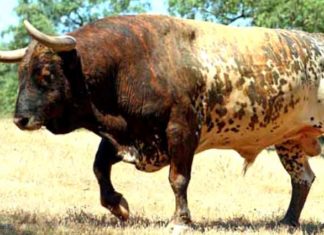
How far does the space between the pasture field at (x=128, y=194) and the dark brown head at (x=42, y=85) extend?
1.14m

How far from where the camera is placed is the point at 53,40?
334 inches

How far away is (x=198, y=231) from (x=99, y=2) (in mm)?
52209

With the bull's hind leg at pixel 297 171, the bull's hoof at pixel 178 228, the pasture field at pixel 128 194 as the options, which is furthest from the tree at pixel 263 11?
the bull's hoof at pixel 178 228

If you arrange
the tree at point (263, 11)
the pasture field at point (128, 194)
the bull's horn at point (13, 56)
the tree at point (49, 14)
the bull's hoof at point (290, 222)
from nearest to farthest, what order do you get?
the bull's horn at point (13, 56) < the pasture field at point (128, 194) < the bull's hoof at point (290, 222) < the tree at point (263, 11) < the tree at point (49, 14)

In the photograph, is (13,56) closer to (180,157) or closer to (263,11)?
(180,157)

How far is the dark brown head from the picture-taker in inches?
343

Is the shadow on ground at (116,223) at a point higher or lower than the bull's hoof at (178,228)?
lower

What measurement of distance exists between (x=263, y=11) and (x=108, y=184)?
27155 millimetres

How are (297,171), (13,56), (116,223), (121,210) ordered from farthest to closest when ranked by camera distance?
(297,171)
(121,210)
(116,223)
(13,56)

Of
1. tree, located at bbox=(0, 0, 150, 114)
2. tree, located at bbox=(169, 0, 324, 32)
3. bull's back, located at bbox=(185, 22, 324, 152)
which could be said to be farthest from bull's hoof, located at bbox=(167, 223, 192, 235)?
tree, located at bbox=(0, 0, 150, 114)

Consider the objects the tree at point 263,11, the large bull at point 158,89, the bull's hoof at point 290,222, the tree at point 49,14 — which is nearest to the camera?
the large bull at point 158,89

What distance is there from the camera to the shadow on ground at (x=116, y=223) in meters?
8.53

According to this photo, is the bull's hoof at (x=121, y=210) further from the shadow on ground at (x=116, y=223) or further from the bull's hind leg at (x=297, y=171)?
the bull's hind leg at (x=297, y=171)

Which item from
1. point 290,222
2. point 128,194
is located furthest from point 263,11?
point 290,222
